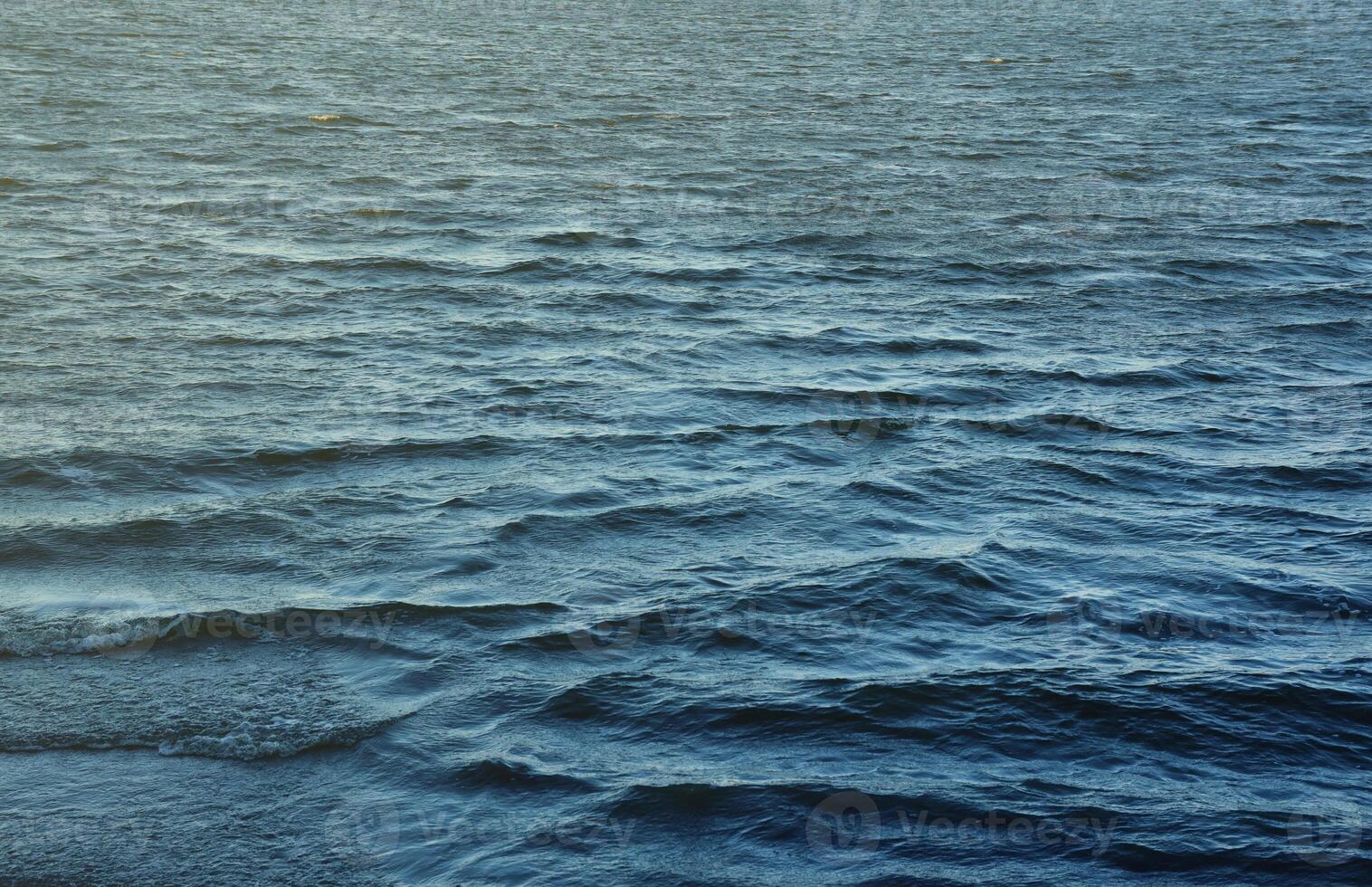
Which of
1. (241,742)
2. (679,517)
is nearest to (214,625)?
(241,742)

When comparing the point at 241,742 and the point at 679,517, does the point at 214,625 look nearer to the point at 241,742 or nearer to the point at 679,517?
the point at 241,742

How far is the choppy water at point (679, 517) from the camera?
5.84 metres

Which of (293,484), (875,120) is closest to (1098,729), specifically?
(293,484)

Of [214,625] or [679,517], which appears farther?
[679,517]

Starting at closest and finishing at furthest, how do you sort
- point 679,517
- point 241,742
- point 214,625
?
1. point 241,742
2. point 214,625
3. point 679,517

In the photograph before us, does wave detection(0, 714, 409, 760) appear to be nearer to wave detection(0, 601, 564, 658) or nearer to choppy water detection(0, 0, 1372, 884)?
choppy water detection(0, 0, 1372, 884)

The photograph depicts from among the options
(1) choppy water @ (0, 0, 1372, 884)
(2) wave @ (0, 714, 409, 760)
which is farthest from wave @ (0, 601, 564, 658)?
(2) wave @ (0, 714, 409, 760)

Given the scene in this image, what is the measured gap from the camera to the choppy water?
5.84 m

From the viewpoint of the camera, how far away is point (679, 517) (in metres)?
8.85

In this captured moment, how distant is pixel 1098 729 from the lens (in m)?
6.51

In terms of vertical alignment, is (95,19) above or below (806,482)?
above

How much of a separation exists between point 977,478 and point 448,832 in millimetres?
4939

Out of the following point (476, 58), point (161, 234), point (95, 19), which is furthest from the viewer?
point (95, 19)

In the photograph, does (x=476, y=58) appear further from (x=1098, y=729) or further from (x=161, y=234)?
(x=1098, y=729)
